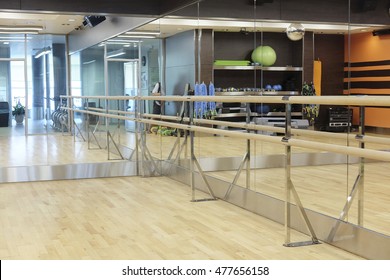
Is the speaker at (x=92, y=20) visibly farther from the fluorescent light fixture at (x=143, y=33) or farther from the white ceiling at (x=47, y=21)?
the fluorescent light fixture at (x=143, y=33)

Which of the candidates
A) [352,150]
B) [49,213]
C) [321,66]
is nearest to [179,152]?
[49,213]

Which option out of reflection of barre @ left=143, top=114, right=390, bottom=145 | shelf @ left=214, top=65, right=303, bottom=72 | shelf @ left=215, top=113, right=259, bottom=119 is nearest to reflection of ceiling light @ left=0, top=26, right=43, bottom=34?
reflection of barre @ left=143, top=114, right=390, bottom=145

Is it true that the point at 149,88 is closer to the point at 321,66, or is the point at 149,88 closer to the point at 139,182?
the point at 139,182

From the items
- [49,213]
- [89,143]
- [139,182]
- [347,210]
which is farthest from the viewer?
[89,143]

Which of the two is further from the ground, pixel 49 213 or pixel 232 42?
pixel 232 42

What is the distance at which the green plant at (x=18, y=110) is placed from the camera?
7.25 meters

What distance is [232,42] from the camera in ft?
19.7

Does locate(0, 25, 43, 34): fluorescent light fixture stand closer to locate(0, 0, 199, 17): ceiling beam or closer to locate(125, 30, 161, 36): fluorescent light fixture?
locate(0, 0, 199, 17): ceiling beam

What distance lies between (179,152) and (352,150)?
13.3ft

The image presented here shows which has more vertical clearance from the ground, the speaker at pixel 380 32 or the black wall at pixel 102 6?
the black wall at pixel 102 6

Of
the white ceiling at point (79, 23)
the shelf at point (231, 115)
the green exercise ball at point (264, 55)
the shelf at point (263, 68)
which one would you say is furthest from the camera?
the white ceiling at point (79, 23)

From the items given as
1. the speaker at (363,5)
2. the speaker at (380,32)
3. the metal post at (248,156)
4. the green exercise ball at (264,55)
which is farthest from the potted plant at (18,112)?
the speaker at (380,32)

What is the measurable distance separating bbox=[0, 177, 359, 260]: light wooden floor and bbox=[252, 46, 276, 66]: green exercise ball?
139 centimetres

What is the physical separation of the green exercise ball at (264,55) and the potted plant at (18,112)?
3.10 metres
